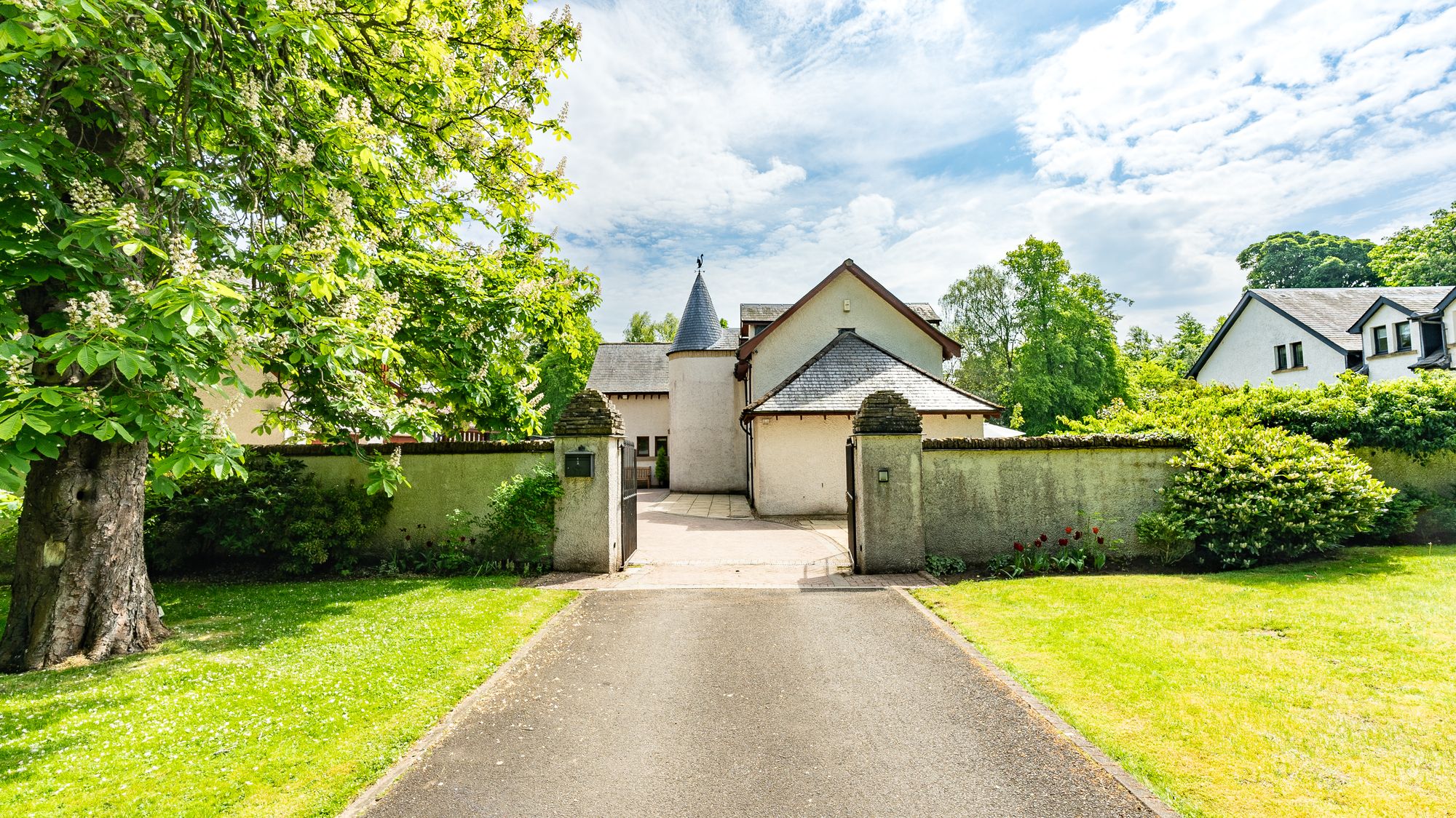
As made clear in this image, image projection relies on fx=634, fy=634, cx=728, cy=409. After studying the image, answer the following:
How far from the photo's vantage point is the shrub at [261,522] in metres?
9.52

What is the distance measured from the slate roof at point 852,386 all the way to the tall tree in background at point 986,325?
22877 mm

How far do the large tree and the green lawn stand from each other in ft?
3.74

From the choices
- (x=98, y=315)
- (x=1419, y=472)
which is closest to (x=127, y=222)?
(x=98, y=315)

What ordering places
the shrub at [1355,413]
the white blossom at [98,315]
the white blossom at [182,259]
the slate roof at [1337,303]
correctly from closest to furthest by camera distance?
the white blossom at [98,315] < the white blossom at [182,259] < the shrub at [1355,413] < the slate roof at [1337,303]

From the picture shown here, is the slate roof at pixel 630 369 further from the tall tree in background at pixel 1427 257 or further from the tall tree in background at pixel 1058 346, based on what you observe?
the tall tree in background at pixel 1427 257

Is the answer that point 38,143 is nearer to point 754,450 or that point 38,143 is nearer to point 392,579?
point 392,579

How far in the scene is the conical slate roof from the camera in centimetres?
2581

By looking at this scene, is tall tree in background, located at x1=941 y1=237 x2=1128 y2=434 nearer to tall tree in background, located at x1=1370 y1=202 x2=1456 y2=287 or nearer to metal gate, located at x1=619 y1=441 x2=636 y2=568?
tall tree in background, located at x1=1370 y1=202 x2=1456 y2=287

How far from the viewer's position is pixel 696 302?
26219 mm

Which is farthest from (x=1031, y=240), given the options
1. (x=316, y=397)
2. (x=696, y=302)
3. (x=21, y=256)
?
(x=21, y=256)

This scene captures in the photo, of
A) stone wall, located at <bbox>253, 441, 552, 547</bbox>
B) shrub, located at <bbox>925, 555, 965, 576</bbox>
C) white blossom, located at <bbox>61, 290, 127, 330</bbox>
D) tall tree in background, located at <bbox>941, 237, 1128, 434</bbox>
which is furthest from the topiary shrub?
tall tree in background, located at <bbox>941, 237, 1128, 434</bbox>

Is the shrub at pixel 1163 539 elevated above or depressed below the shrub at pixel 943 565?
above

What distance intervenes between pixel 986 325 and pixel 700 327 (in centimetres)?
2304

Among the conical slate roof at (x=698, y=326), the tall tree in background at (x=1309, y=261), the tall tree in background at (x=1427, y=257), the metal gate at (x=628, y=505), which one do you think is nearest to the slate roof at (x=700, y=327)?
the conical slate roof at (x=698, y=326)
